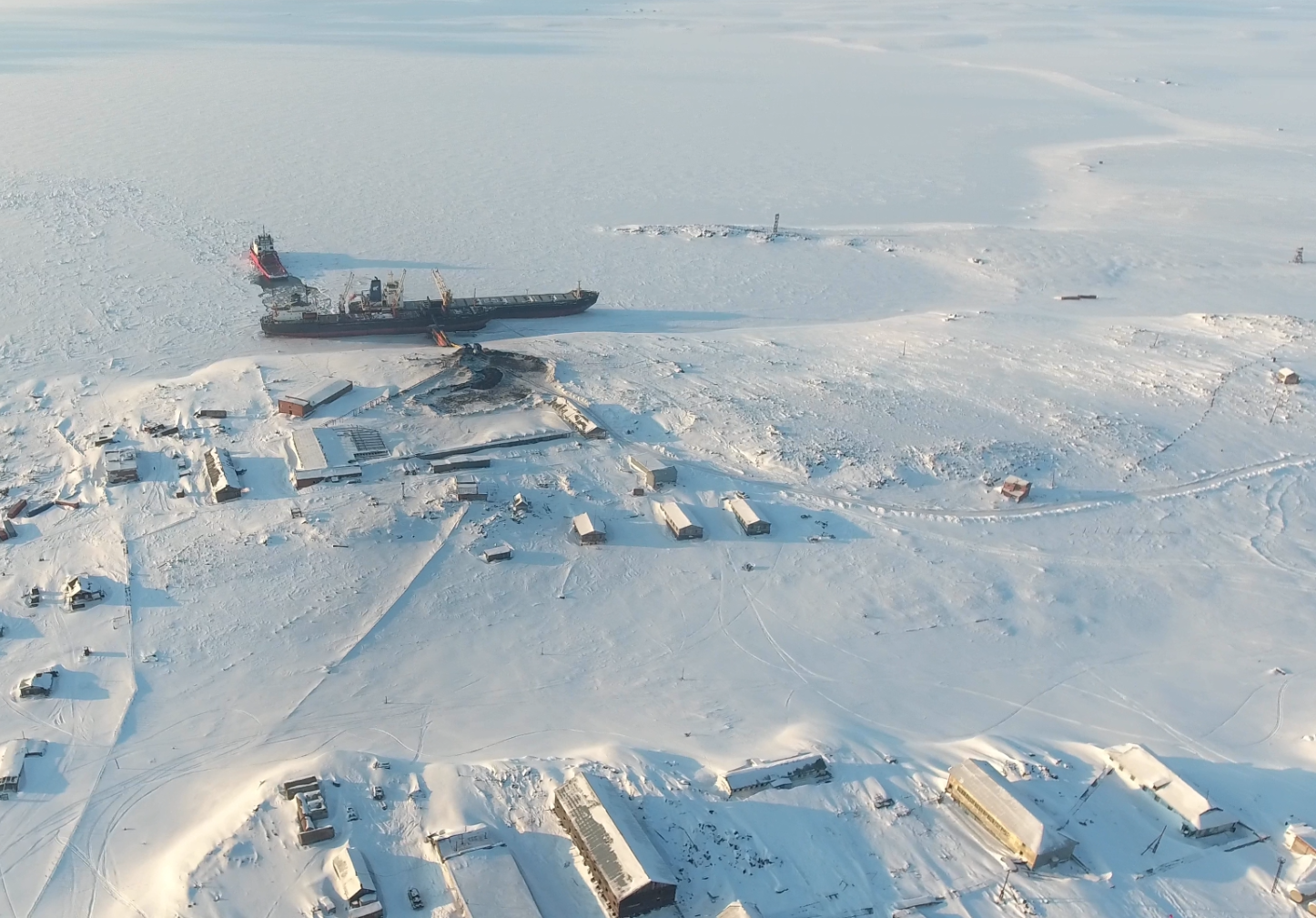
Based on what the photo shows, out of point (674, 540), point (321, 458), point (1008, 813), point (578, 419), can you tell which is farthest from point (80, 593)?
point (1008, 813)

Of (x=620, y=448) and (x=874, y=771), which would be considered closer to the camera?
(x=874, y=771)

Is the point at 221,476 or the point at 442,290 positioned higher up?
the point at 442,290

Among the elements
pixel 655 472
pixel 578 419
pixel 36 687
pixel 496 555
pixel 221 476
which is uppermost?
pixel 578 419

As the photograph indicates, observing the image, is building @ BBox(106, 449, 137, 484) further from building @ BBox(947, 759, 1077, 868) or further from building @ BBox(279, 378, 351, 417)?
building @ BBox(947, 759, 1077, 868)

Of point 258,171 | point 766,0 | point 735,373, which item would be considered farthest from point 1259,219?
point 766,0

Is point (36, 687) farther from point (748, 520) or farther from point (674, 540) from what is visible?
point (748, 520)

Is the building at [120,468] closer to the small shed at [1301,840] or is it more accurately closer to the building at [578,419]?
the building at [578,419]

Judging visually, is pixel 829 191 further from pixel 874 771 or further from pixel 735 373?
pixel 874 771
